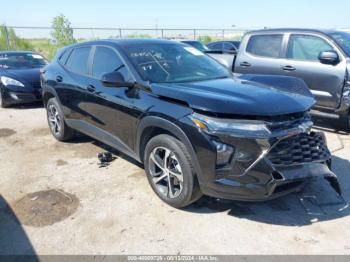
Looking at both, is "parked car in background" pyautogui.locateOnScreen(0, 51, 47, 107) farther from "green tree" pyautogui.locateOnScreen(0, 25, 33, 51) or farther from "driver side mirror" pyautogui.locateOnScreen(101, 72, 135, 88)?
"green tree" pyautogui.locateOnScreen(0, 25, 33, 51)

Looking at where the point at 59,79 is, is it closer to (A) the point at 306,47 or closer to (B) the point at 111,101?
(B) the point at 111,101

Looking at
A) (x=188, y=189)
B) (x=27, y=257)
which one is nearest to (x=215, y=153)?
(x=188, y=189)

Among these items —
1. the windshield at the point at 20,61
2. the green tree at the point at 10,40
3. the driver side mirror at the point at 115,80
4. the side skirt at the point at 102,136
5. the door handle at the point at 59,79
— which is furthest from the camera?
the green tree at the point at 10,40

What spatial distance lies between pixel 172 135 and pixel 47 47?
18376 mm

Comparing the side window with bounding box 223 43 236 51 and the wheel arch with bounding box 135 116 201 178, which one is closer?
the wheel arch with bounding box 135 116 201 178

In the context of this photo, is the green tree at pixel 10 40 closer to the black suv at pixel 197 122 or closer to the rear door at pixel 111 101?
the black suv at pixel 197 122

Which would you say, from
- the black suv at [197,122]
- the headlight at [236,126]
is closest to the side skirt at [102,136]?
the black suv at [197,122]

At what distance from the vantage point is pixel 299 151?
3.10 meters

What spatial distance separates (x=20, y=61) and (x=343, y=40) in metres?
8.05

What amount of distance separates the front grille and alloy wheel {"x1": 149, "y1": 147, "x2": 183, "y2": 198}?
3.02 ft

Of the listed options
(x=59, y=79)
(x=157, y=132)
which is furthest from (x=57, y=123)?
(x=157, y=132)

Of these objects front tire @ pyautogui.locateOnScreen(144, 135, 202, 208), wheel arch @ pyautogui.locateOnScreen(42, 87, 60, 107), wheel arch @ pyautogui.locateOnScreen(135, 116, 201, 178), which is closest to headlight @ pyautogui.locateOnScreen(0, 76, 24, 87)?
wheel arch @ pyautogui.locateOnScreen(42, 87, 60, 107)

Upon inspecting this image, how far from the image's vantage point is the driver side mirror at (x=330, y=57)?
5.59 m

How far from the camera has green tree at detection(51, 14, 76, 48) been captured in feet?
61.0
